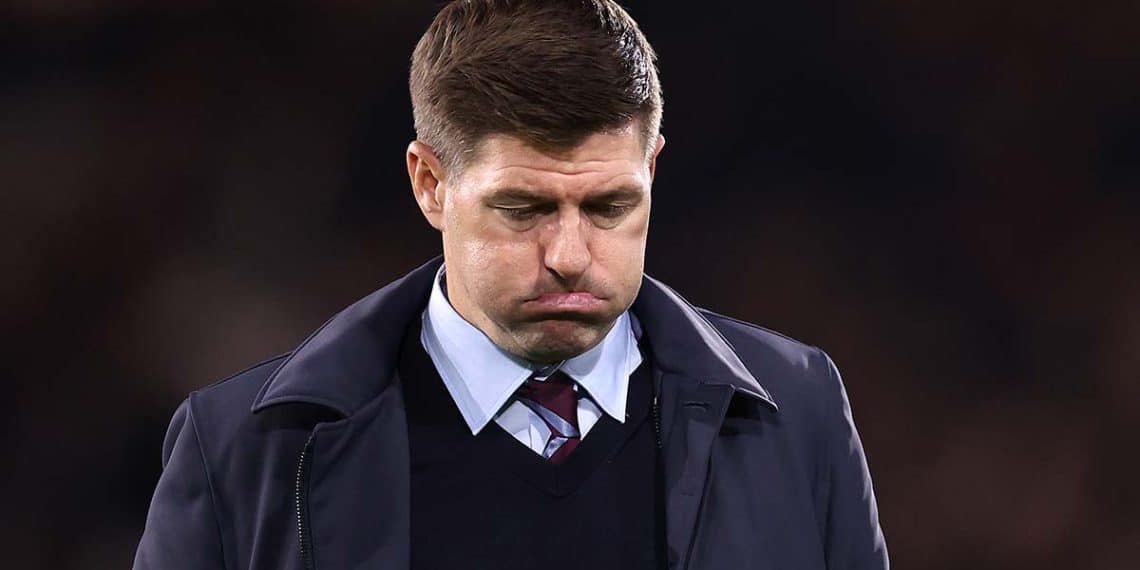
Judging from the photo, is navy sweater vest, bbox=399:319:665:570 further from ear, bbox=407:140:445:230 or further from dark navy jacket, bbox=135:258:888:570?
ear, bbox=407:140:445:230

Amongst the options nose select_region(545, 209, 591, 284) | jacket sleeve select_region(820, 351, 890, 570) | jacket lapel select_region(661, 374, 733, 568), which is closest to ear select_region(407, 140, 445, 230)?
nose select_region(545, 209, 591, 284)

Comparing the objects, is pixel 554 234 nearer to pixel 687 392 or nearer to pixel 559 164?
pixel 559 164

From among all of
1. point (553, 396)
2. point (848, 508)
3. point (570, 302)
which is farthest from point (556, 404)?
point (848, 508)

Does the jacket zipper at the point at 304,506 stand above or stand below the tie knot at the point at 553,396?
below

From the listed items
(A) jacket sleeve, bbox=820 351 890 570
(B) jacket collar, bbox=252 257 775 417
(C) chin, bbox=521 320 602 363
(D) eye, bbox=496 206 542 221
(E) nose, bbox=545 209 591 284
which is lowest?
(A) jacket sleeve, bbox=820 351 890 570

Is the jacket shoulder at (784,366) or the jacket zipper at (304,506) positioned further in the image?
the jacket shoulder at (784,366)

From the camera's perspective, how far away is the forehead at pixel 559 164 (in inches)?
41.8

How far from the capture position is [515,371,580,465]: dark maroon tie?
1.16 m

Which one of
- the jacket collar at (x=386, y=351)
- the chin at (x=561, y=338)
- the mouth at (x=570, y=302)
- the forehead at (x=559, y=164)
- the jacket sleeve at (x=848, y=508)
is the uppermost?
the forehead at (x=559, y=164)

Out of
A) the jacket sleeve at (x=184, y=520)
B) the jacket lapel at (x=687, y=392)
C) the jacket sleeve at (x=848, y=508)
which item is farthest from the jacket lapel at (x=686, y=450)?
the jacket sleeve at (x=184, y=520)

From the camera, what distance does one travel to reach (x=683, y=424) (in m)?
1.16

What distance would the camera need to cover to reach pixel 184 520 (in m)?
1.13

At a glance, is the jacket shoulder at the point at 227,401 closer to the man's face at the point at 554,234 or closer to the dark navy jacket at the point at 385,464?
the dark navy jacket at the point at 385,464

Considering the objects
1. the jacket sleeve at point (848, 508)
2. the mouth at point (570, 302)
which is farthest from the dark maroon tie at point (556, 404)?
the jacket sleeve at point (848, 508)
